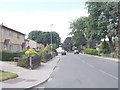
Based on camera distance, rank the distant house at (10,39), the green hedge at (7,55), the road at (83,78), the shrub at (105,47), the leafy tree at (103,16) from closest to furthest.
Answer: the road at (83,78) < the green hedge at (7,55) < the distant house at (10,39) < the leafy tree at (103,16) < the shrub at (105,47)

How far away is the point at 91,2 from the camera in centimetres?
7638

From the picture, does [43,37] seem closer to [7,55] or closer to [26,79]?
[7,55]

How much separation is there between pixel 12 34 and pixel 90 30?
21198 mm

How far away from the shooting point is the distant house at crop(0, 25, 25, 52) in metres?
55.9

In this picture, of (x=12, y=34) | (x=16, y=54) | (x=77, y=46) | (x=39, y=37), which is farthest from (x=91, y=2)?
(x=39, y=37)

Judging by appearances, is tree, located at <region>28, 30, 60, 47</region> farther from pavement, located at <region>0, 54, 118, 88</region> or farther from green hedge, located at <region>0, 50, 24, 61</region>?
pavement, located at <region>0, 54, 118, 88</region>

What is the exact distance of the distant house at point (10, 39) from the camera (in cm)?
5591

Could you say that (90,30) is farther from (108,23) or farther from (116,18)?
(116,18)

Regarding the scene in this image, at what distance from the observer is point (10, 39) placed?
62.0 m

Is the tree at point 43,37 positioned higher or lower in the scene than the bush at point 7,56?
higher

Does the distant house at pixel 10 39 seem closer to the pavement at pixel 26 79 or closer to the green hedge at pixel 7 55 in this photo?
the green hedge at pixel 7 55

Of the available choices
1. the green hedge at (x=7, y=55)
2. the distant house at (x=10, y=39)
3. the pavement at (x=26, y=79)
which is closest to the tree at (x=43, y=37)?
the distant house at (x=10, y=39)

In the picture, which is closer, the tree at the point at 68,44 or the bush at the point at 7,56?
the bush at the point at 7,56

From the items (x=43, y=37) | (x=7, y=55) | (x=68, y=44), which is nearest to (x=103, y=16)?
(x=7, y=55)
